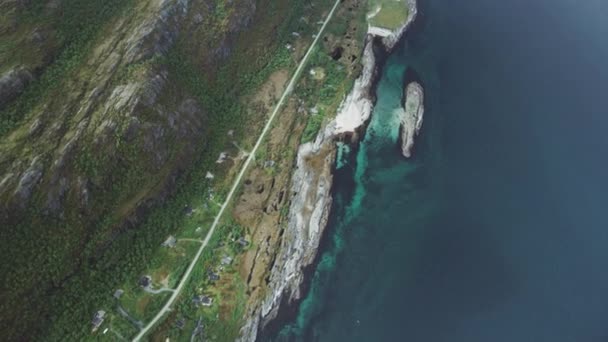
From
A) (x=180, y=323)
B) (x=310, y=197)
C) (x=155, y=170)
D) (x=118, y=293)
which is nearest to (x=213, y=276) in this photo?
(x=180, y=323)

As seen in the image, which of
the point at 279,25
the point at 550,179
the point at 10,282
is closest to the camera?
the point at 10,282

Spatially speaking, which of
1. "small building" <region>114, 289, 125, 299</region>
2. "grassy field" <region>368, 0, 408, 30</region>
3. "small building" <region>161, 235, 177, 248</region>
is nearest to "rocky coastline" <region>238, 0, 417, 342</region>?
"grassy field" <region>368, 0, 408, 30</region>

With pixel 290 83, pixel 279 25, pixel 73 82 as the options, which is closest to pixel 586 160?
pixel 290 83

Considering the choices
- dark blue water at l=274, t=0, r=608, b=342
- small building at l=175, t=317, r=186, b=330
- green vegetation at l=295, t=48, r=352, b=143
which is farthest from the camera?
green vegetation at l=295, t=48, r=352, b=143

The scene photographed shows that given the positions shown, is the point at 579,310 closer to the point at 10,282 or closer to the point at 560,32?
the point at 560,32

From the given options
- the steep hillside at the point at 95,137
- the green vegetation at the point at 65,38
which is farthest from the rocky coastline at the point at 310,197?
the green vegetation at the point at 65,38

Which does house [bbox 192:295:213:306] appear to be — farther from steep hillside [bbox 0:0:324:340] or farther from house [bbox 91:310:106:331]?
house [bbox 91:310:106:331]

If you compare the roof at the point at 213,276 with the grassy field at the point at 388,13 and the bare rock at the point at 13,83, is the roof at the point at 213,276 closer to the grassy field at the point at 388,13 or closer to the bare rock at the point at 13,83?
the bare rock at the point at 13,83
